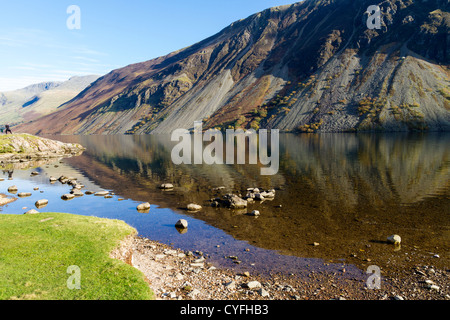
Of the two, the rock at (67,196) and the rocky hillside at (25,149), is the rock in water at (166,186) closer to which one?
the rock at (67,196)

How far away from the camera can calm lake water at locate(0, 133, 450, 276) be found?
19.1 meters

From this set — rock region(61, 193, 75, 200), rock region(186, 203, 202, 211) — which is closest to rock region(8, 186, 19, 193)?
rock region(61, 193, 75, 200)

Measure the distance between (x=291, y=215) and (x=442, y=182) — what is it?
27.7 m

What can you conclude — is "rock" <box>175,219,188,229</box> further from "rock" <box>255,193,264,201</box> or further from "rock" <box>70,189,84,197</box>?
"rock" <box>70,189,84,197</box>

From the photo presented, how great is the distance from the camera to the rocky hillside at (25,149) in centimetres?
8201

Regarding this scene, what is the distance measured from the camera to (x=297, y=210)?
29.6m

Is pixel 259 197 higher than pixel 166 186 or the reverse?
higher

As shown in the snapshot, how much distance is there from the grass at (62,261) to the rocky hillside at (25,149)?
74946 millimetres

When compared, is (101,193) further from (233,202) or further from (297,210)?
(297,210)

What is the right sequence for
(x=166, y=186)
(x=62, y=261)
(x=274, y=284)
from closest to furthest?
(x=62, y=261)
(x=274, y=284)
(x=166, y=186)

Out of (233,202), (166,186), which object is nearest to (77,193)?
(166,186)

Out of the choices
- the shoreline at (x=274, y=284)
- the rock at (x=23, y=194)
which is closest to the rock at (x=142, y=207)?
the shoreline at (x=274, y=284)

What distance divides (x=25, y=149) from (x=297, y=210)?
98149mm

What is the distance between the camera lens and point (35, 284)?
12.1 metres
